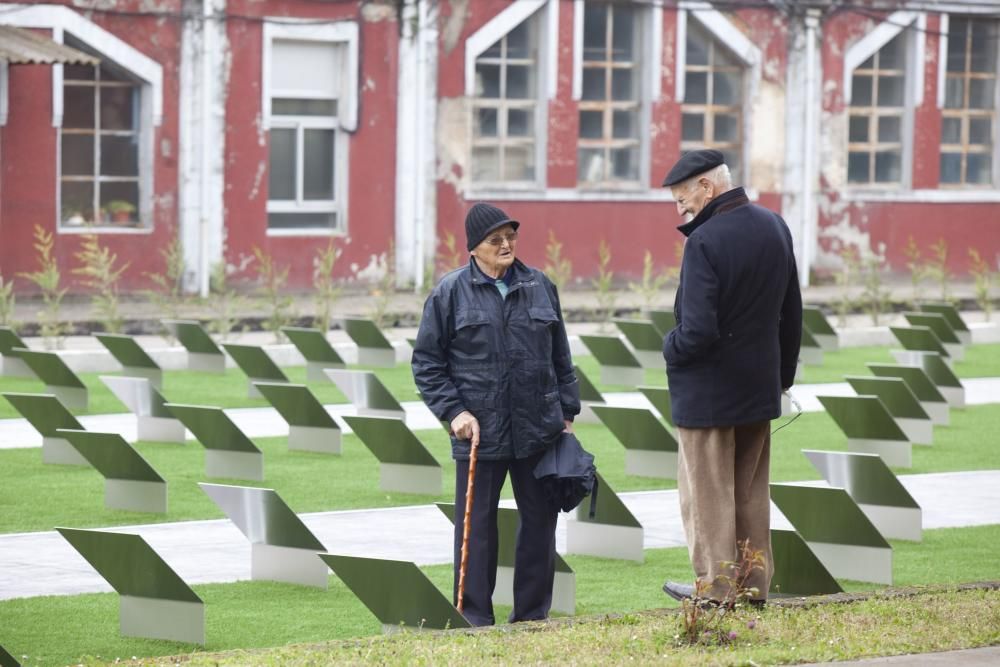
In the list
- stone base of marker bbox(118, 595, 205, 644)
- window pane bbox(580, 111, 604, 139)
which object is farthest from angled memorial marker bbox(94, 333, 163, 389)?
window pane bbox(580, 111, 604, 139)

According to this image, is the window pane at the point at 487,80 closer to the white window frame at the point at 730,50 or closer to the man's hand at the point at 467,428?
the white window frame at the point at 730,50

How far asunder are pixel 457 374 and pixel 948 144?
2504 cm

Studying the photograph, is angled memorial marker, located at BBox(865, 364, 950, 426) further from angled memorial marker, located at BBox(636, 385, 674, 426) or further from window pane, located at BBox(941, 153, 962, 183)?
window pane, located at BBox(941, 153, 962, 183)

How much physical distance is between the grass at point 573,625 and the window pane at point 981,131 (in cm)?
2253

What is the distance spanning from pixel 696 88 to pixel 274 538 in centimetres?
2125

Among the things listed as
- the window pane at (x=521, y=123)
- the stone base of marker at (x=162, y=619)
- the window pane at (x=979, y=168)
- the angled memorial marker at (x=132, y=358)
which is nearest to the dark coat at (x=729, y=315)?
the stone base of marker at (x=162, y=619)

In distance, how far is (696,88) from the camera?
2923 centimetres

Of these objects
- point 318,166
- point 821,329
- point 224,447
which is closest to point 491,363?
point 224,447

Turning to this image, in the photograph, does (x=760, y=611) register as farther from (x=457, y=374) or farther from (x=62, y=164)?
(x=62, y=164)

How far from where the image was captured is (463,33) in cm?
2691

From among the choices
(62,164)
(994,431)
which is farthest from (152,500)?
(62,164)

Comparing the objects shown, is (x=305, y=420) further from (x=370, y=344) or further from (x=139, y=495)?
(x=370, y=344)

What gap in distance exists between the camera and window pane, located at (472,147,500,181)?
2748cm

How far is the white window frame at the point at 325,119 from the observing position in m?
25.4
